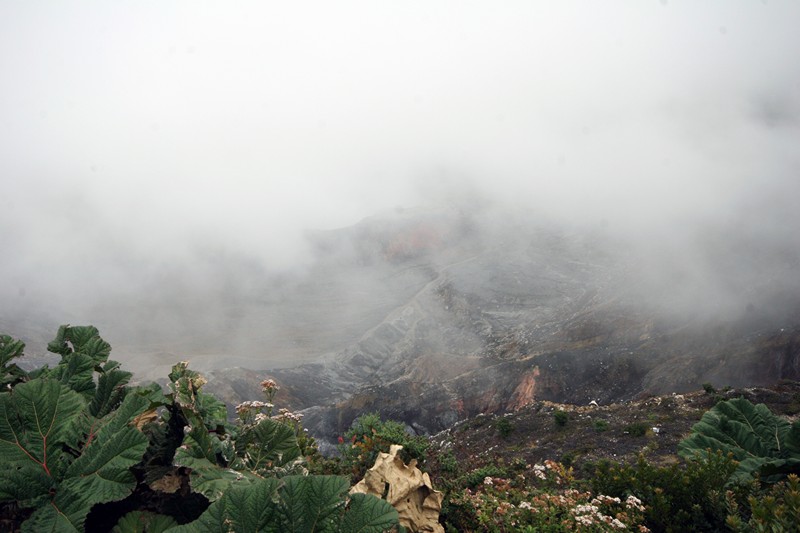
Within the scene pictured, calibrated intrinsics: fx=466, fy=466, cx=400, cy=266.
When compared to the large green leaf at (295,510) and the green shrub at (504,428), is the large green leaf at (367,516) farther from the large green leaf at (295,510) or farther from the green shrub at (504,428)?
the green shrub at (504,428)

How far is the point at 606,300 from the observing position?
6681cm

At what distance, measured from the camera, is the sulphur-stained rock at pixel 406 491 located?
344 centimetres

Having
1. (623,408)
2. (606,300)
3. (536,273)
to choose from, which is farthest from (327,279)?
(623,408)

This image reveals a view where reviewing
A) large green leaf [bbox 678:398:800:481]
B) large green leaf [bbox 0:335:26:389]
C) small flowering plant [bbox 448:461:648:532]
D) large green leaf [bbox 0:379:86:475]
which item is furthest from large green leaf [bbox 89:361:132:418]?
large green leaf [bbox 678:398:800:481]

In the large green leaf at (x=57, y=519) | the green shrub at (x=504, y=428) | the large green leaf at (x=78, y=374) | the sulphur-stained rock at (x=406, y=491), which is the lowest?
the green shrub at (x=504, y=428)

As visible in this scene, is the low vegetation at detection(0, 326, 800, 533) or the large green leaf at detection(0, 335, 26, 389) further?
the large green leaf at detection(0, 335, 26, 389)

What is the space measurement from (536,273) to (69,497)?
296 feet

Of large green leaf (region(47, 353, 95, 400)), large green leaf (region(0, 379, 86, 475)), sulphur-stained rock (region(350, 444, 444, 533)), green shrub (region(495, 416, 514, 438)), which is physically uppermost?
large green leaf (region(47, 353, 95, 400))

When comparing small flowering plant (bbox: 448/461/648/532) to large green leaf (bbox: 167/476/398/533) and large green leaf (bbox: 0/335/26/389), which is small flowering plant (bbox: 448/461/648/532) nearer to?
large green leaf (bbox: 167/476/398/533)

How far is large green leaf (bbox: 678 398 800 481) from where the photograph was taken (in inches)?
186

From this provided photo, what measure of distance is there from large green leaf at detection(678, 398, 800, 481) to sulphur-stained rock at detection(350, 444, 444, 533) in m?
3.21

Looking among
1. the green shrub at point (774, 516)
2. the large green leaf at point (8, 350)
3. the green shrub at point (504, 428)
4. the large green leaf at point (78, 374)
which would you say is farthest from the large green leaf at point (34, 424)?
the green shrub at point (504, 428)

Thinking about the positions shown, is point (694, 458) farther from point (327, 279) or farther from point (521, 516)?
point (327, 279)

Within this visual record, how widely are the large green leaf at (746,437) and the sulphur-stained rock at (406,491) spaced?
321 cm
